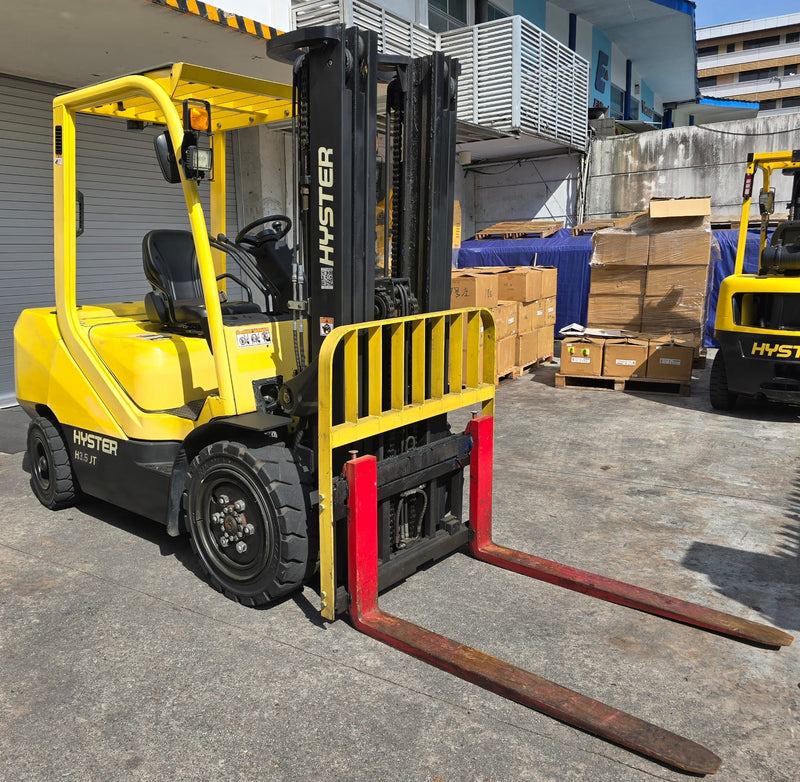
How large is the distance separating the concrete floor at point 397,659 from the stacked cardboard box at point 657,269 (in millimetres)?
5466

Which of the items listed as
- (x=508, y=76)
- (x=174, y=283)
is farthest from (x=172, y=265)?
(x=508, y=76)

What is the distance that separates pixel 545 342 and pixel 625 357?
7.38 ft

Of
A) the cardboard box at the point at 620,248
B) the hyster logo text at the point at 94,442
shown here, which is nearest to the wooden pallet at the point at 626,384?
the cardboard box at the point at 620,248

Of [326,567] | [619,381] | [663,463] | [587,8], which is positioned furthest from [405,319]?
[587,8]

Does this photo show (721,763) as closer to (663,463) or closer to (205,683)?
(205,683)

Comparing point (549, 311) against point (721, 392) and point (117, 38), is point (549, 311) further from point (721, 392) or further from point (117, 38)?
point (117, 38)

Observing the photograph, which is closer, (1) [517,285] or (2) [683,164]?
(1) [517,285]

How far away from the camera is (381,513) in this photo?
3697 millimetres

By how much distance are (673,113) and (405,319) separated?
3851 centimetres

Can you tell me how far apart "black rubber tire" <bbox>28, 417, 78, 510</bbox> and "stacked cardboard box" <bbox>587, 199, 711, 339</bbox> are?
27.1 feet

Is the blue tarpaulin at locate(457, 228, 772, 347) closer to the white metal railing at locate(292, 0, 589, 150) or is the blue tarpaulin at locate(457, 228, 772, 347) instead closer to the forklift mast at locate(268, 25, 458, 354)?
the white metal railing at locate(292, 0, 589, 150)

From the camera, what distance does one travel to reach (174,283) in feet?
15.4

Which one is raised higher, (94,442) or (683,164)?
(683,164)

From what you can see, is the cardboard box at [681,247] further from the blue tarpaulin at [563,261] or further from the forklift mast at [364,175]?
the forklift mast at [364,175]
